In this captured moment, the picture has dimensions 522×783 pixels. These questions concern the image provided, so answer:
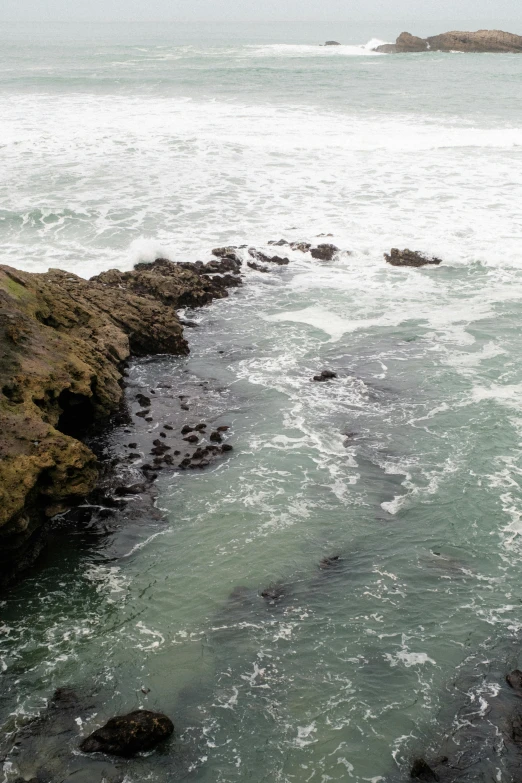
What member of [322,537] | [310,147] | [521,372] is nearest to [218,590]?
[322,537]

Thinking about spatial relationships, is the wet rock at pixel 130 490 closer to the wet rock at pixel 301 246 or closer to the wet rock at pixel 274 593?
the wet rock at pixel 274 593

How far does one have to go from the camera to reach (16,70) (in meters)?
78.1

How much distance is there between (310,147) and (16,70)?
50.3 metres

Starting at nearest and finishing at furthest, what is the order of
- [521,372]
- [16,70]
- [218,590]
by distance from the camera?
[218,590] → [521,372] → [16,70]

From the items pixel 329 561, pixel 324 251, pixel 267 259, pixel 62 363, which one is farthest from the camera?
pixel 324 251

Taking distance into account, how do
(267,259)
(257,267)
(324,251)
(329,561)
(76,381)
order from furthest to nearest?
(324,251) < (267,259) < (257,267) < (76,381) < (329,561)

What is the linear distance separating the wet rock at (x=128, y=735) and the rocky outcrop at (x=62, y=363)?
3.61 metres

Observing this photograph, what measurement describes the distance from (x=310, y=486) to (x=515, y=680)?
564 centimetres

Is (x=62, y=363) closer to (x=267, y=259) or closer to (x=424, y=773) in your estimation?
(x=424, y=773)

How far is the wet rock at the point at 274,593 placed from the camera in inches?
471

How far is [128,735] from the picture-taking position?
9.36m

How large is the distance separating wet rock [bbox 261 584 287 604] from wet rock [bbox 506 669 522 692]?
3670 mm

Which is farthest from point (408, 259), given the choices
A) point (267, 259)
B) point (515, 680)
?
point (515, 680)

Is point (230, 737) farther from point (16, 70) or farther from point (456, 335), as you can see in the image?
point (16, 70)
